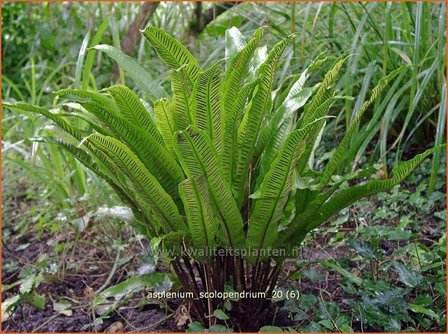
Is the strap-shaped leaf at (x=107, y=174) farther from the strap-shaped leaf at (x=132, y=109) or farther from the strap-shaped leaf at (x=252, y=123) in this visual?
the strap-shaped leaf at (x=252, y=123)

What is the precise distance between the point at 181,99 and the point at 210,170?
6.9 inches

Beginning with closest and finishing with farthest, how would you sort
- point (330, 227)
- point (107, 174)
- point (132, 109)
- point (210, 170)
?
1. point (210, 170)
2. point (132, 109)
3. point (107, 174)
4. point (330, 227)

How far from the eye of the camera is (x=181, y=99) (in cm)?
126

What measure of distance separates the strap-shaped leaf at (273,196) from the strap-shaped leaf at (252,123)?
0.07 meters

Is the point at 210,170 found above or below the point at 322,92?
below

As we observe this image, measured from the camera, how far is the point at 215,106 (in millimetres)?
1229

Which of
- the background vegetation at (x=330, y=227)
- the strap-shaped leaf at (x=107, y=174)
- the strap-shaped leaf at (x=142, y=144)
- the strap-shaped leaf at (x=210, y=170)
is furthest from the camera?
the background vegetation at (x=330, y=227)

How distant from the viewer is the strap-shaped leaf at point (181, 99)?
48.0 inches

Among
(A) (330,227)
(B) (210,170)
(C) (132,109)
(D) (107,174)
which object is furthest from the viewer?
(A) (330,227)

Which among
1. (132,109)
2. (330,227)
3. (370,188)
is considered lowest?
(330,227)

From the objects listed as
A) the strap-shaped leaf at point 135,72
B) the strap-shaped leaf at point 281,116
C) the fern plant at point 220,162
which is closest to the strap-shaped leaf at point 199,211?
the fern plant at point 220,162

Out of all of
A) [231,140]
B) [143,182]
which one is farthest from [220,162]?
[143,182]

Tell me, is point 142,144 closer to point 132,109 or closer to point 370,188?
point 132,109

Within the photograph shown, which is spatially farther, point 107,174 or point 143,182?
point 107,174
